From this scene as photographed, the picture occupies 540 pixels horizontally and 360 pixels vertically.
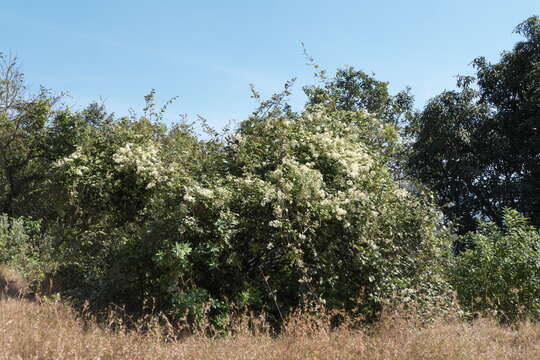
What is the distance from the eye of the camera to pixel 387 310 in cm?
551

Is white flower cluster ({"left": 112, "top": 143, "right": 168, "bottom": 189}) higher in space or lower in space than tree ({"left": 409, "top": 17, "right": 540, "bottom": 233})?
lower

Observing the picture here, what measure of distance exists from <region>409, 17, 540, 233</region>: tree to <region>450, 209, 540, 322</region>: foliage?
934 centimetres

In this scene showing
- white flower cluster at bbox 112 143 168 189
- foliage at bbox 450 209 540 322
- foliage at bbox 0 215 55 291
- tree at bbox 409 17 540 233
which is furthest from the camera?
tree at bbox 409 17 540 233

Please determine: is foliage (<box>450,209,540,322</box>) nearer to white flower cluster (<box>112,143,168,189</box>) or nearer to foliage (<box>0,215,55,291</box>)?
white flower cluster (<box>112,143,168,189</box>)

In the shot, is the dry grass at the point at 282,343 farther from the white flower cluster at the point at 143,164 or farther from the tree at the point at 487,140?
the tree at the point at 487,140

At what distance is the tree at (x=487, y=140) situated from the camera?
1591cm

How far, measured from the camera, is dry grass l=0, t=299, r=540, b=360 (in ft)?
13.4

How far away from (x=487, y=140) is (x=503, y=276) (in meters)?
11.3

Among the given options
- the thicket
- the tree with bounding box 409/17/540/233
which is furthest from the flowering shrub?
the tree with bounding box 409/17/540/233

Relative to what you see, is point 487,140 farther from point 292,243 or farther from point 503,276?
point 292,243

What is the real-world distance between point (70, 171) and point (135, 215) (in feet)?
4.36

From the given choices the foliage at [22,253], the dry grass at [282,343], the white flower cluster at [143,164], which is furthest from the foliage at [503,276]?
the foliage at [22,253]

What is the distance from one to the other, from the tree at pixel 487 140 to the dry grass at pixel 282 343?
1227 centimetres

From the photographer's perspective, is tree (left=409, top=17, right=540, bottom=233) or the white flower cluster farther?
tree (left=409, top=17, right=540, bottom=233)
